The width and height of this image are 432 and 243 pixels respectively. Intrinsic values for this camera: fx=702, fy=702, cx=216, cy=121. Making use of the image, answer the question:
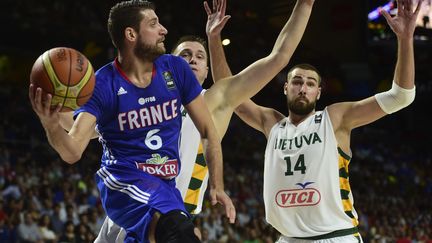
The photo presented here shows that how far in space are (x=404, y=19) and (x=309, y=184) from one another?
1.44 meters

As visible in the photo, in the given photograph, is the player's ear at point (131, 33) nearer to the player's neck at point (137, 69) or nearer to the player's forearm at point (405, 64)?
the player's neck at point (137, 69)

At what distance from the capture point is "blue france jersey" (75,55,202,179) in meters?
3.97

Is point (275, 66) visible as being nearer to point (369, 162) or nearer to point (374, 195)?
point (374, 195)

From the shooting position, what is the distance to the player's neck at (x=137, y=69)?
13.5 ft

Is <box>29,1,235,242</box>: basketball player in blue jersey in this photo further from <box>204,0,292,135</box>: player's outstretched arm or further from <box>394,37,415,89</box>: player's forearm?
<box>394,37,415,89</box>: player's forearm

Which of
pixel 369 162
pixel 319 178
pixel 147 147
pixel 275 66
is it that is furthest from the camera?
pixel 369 162

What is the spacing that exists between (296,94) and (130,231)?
2.35m

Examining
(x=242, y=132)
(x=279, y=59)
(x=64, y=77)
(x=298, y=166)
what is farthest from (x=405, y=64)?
(x=242, y=132)

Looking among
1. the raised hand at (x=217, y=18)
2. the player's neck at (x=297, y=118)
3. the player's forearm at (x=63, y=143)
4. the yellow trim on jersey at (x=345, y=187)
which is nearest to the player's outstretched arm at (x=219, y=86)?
the raised hand at (x=217, y=18)

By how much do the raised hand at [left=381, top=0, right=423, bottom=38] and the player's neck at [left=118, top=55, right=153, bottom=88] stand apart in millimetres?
1992

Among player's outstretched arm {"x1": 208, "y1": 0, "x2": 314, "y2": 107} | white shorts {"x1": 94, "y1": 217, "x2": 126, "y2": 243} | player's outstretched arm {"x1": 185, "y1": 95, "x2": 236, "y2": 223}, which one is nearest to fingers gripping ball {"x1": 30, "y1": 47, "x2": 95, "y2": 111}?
player's outstretched arm {"x1": 185, "y1": 95, "x2": 236, "y2": 223}

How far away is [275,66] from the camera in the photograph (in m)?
5.02

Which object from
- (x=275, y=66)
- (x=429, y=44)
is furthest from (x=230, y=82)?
(x=429, y=44)

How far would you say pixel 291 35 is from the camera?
517cm
